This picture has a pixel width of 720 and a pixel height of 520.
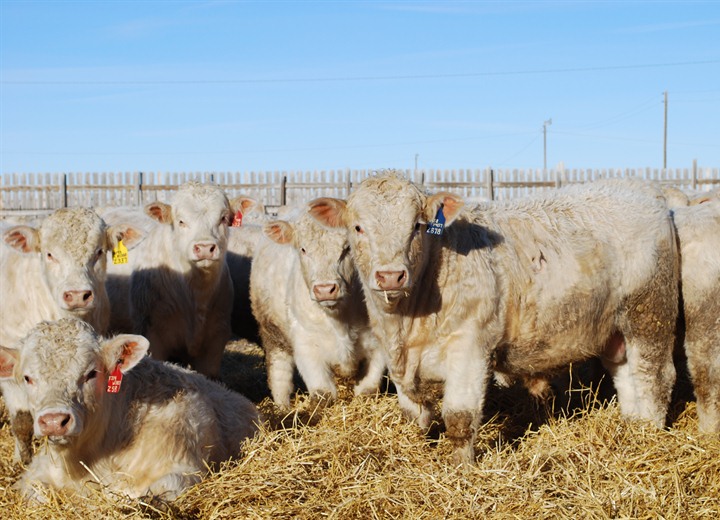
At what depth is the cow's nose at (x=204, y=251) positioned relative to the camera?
6898 mm

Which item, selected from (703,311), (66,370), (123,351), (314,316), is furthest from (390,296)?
(703,311)

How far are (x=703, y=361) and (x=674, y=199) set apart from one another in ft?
14.4

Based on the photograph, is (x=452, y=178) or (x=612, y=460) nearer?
(x=612, y=460)

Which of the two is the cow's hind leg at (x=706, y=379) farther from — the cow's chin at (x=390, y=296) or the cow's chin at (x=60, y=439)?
the cow's chin at (x=60, y=439)

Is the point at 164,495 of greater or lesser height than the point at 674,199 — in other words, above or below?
below

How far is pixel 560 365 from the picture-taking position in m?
5.49

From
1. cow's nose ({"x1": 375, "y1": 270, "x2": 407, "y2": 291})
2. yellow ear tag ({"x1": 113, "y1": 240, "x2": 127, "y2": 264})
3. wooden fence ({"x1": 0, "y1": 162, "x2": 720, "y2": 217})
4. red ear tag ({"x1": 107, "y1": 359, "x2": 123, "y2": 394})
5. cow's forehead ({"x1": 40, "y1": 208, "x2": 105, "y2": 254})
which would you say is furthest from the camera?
wooden fence ({"x1": 0, "y1": 162, "x2": 720, "y2": 217})

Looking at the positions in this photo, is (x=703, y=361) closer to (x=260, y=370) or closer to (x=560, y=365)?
(x=560, y=365)

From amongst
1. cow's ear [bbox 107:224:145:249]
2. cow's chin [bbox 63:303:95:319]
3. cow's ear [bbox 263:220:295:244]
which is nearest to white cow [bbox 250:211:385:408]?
cow's ear [bbox 263:220:295:244]

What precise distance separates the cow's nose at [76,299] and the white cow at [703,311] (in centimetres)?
415

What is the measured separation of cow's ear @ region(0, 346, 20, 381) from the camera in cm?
436

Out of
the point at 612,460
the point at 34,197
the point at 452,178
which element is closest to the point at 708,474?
the point at 612,460

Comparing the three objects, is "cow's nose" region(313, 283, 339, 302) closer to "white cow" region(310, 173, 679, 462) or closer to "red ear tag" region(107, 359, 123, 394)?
"white cow" region(310, 173, 679, 462)

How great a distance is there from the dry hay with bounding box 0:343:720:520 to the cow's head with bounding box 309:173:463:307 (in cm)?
98
